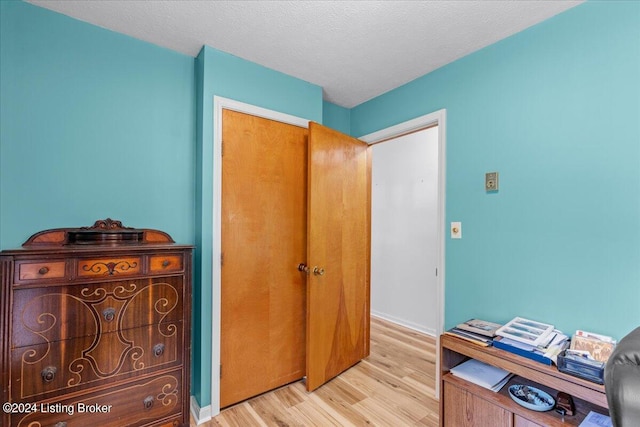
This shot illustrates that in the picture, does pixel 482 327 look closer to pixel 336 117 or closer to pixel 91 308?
pixel 91 308

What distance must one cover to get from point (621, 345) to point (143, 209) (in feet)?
7.45

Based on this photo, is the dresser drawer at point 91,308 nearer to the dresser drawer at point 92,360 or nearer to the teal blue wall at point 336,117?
the dresser drawer at point 92,360

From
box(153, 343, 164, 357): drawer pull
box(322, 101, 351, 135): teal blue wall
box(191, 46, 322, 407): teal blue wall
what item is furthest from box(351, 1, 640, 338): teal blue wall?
box(153, 343, 164, 357): drawer pull

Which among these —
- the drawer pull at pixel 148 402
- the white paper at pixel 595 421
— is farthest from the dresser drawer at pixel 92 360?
the white paper at pixel 595 421

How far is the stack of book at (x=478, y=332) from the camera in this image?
1585 millimetres

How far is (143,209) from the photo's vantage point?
1.90 m

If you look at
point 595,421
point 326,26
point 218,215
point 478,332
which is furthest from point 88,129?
point 595,421

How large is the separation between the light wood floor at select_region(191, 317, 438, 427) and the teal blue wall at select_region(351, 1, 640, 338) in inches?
26.0

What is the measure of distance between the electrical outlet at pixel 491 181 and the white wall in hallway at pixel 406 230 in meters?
1.32

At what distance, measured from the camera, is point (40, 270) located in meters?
1.26

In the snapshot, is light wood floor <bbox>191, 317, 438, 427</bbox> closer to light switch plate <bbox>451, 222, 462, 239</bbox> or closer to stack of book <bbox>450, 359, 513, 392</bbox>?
stack of book <bbox>450, 359, 513, 392</bbox>

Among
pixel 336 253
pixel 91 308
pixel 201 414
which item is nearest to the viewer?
pixel 91 308

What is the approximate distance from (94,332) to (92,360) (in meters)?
0.14

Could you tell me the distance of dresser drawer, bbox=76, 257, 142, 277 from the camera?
135cm
